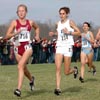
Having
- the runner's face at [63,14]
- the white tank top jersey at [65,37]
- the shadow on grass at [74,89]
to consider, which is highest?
the runner's face at [63,14]

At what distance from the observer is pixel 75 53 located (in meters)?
35.2

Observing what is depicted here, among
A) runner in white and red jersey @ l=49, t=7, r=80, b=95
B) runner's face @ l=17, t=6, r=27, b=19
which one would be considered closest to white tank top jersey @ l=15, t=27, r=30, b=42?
runner's face @ l=17, t=6, r=27, b=19

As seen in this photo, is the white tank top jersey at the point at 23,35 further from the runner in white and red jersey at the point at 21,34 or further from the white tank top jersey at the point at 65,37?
the white tank top jersey at the point at 65,37

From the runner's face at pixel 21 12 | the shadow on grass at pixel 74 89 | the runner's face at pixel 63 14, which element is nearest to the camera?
the runner's face at pixel 21 12

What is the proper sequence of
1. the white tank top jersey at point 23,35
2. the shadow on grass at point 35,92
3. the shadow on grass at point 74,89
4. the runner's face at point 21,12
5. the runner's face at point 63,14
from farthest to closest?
the shadow on grass at point 74,89 < the runner's face at point 63,14 < the shadow on grass at point 35,92 < the white tank top jersey at point 23,35 < the runner's face at point 21,12

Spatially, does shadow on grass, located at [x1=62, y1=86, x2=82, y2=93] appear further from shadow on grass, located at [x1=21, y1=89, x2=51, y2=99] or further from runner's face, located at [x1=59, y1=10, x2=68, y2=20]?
runner's face, located at [x1=59, y1=10, x2=68, y2=20]

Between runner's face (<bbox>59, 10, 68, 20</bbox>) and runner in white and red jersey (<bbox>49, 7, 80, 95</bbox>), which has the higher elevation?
runner's face (<bbox>59, 10, 68, 20</bbox>)

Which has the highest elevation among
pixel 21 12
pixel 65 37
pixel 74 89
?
pixel 21 12

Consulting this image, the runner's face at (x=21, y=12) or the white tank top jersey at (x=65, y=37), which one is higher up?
the runner's face at (x=21, y=12)

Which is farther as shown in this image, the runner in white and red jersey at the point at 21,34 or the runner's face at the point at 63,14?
the runner's face at the point at 63,14

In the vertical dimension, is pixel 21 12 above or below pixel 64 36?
above

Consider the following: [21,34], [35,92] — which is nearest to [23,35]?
[21,34]

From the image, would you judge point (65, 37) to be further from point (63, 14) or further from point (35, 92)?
point (35, 92)

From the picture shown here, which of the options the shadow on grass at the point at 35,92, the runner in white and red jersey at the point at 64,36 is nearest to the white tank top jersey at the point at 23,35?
the runner in white and red jersey at the point at 64,36
